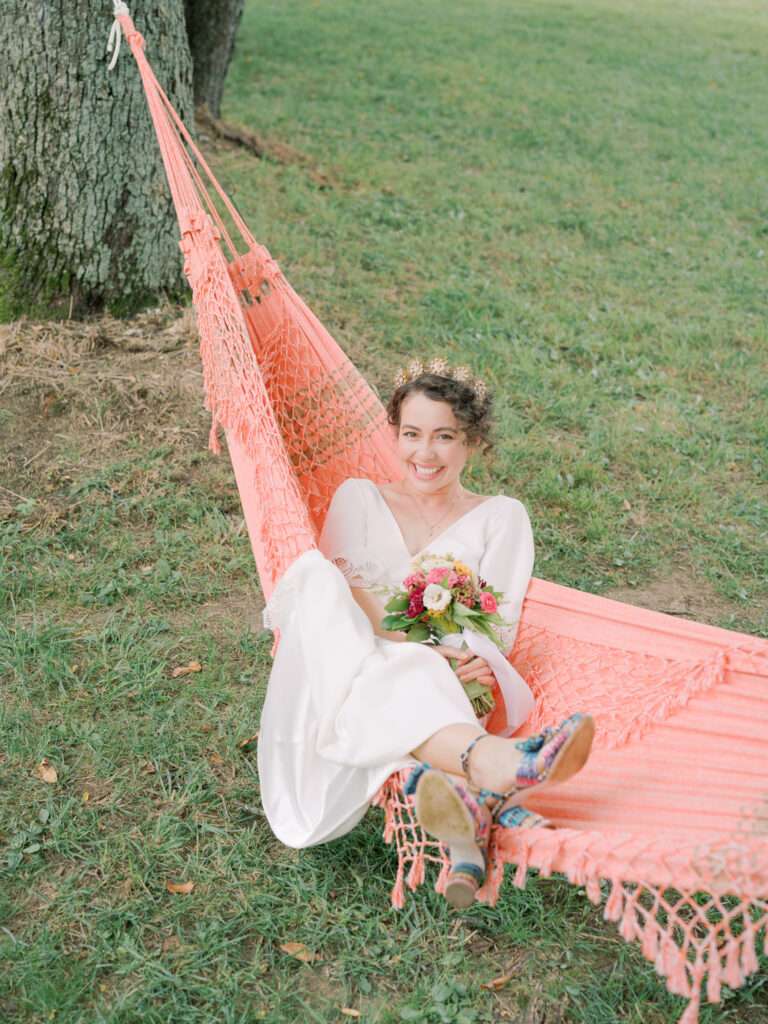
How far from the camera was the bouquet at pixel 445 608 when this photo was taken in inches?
95.0

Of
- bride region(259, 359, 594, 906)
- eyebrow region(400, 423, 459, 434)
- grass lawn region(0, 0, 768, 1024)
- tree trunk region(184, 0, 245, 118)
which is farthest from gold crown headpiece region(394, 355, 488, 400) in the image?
tree trunk region(184, 0, 245, 118)

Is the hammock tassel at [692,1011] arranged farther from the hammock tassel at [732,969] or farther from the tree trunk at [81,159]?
the tree trunk at [81,159]

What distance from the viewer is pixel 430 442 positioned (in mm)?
2703

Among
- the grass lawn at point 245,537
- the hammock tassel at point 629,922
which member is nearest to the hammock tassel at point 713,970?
the hammock tassel at point 629,922

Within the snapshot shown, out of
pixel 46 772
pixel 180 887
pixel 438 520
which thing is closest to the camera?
pixel 180 887

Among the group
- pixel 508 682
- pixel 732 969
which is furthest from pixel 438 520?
pixel 732 969

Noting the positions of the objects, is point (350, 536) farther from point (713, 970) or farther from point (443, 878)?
point (713, 970)

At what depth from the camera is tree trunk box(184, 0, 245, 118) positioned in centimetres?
633

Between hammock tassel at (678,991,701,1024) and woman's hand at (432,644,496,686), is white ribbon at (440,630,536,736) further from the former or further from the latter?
hammock tassel at (678,991,701,1024)

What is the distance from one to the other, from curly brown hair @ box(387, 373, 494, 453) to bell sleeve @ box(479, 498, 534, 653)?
0.18 metres

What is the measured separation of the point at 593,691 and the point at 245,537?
4.81ft

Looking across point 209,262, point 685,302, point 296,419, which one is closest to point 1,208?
point 209,262

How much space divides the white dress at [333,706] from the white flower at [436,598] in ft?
0.44

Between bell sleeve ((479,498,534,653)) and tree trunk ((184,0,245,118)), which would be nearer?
bell sleeve ((479,498,534,653))
